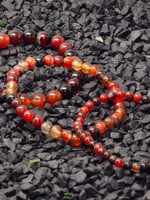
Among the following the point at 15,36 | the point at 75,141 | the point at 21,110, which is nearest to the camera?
the point at 75,141

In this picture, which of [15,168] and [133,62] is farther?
[133,62]

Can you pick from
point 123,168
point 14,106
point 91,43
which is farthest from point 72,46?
point 123,168

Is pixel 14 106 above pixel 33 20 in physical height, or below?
below

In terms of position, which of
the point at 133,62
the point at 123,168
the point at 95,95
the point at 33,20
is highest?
the point at 33,20

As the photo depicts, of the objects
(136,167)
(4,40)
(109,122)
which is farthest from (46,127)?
(4,40)

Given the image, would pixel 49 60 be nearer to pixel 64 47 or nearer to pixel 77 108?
pixel 64 47

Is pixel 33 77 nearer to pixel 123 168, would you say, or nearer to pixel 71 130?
pixel 71 130

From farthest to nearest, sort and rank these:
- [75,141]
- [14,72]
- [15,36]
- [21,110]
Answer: [15,36]
[14,72]
[21,110]
[75,141]

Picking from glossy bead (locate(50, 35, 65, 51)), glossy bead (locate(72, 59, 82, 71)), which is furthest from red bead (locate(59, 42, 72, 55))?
glossy bead (locate(72, 59, 82, 71))
